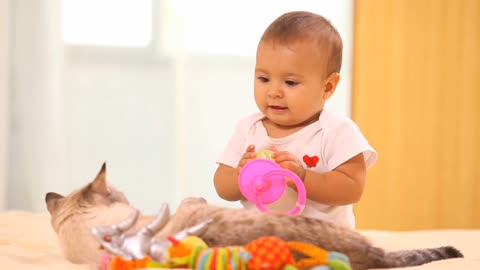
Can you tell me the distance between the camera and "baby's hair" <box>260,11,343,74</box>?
1.60 m

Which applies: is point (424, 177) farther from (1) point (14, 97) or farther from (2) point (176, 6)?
(1) point (14, 97)

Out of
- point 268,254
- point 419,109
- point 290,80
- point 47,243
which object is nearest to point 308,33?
point 290,80

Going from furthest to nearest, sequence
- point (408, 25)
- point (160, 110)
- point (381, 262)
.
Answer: point (408, 25) → point (160, 110) → point (381, 262)

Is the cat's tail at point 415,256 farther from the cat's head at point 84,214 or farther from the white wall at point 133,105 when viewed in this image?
the white wall at point 133,105

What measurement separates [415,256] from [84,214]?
2.32ft

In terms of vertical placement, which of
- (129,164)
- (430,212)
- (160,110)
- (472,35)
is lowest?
(430,212)

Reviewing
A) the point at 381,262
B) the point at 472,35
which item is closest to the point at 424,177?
the point at 472,35

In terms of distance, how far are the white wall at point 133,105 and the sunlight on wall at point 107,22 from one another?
0.19 feet

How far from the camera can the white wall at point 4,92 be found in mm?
3258

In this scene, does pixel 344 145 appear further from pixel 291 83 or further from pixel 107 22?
pixel 107 22

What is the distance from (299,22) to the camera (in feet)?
5.32

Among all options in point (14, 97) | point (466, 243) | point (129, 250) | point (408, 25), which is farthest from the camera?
point (408, 25)

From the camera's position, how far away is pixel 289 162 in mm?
1506

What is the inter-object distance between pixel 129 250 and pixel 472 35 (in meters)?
3.19
